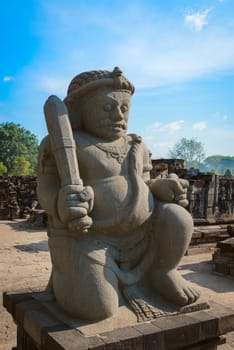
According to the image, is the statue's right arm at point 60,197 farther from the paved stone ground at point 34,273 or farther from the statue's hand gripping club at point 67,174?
the paved stone ground at point 34,273

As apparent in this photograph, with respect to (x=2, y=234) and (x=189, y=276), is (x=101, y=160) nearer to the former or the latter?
(x=189, y=276)

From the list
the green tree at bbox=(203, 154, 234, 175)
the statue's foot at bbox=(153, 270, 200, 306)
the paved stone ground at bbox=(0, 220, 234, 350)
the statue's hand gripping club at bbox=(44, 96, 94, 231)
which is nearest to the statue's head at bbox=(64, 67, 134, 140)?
the statue's hand gripping club at bbox=(44, 96, 94, 231)

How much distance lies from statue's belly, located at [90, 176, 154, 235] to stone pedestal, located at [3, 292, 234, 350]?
0.72 m

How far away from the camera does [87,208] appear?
90.2 inches

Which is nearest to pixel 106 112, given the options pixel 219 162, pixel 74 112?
pixel 74 112

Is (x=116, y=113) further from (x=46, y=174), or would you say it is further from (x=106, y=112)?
(x=46, y=174)

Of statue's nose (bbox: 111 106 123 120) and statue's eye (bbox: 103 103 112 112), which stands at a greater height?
statue's eye (bbox: 103 103 112 112)

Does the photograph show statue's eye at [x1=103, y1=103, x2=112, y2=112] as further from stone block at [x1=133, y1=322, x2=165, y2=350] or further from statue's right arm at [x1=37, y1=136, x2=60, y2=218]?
stone block at [x1=133, y1=322, x2=165, y2=350]

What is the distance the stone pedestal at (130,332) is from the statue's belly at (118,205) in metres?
0.72

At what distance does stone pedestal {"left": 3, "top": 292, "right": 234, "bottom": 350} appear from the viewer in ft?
6.94

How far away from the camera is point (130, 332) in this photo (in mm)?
2232

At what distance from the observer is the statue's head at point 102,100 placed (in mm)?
2670

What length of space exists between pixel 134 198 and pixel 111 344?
102 centimetres

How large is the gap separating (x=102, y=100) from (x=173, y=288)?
1.59 m
